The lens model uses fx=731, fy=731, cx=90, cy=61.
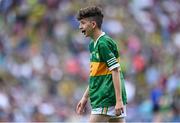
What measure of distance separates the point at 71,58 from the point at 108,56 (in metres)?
7.35

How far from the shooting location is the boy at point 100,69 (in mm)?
6443

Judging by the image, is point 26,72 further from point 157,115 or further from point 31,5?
point 157,115

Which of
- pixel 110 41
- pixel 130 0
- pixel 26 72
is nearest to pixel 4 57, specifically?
pixel 26 72

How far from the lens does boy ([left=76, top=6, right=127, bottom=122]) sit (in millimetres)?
6443

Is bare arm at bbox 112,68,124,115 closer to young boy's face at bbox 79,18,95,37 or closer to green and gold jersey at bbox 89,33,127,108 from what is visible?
green and gold jersey at bbox 89,33,127,108

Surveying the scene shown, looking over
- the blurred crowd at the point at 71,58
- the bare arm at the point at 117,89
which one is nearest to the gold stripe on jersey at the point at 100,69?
the bare arm at the point at 117,89

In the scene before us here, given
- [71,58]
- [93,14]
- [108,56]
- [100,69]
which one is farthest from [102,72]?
[71,58]

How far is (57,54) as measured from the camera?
45.2 ft

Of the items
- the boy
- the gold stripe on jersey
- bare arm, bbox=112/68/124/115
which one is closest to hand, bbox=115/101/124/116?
bare arm, bbox=112/68/124/115

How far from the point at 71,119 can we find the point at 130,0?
3420mm

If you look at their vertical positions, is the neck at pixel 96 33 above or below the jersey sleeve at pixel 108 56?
above

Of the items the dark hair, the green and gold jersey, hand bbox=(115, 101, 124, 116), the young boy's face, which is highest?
the dark hair

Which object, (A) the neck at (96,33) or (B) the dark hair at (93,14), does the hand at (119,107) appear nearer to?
(A) the neck at (96,33)

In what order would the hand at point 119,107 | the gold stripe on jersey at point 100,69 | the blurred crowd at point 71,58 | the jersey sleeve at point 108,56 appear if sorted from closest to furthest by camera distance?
the hand at point 119,107 < the jersey sleeve at point 108,56 < the gold stripe on jersey at point 100,69 < the blurred crowd at point 71,58
